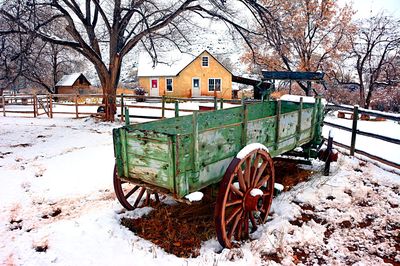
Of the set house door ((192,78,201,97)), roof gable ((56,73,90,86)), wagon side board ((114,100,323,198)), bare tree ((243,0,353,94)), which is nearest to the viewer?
wagon side board ((114,100,323,198))

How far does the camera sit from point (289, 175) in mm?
5406

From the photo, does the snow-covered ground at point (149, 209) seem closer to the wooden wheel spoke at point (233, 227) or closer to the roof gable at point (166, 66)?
the wooden wheel spoke at point (233, 227)

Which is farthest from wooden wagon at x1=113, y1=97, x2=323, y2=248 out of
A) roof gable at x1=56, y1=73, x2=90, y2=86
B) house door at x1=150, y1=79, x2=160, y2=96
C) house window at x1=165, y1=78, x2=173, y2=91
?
roof gable at x1=56, y1=73, x2=90, y2=86

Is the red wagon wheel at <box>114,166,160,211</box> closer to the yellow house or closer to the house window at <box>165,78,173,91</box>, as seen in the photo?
the yellow house

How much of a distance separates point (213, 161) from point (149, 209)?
1354 mm

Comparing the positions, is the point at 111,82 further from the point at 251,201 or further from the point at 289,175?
the point at 251,201

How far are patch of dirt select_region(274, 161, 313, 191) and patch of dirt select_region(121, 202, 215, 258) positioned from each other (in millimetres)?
1669

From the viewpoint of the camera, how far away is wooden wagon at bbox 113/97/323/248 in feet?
9.11

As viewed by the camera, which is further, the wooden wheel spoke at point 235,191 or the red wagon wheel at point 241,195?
the wooden wheel spoke at point 235,191

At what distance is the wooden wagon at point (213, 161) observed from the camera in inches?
109

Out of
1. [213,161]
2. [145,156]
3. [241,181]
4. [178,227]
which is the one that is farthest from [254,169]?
[145,156]

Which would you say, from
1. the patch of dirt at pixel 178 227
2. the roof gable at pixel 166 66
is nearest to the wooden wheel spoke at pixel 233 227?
the patch of dirt at pixel 178 227

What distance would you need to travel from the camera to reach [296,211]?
3.96 m

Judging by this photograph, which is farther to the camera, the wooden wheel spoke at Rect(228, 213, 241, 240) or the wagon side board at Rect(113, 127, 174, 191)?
the wooden wheel spoke at Rect(228, 213, 241, 240)
